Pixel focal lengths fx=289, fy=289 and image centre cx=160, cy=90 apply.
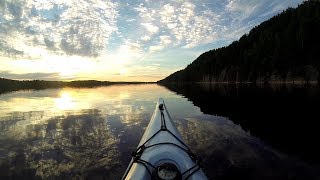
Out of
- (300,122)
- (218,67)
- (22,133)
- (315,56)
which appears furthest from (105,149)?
(218,67)

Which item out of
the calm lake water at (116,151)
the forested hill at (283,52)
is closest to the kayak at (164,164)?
the calm lake water at (116,151)

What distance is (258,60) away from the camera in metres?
104

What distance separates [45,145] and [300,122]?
14.8 meters

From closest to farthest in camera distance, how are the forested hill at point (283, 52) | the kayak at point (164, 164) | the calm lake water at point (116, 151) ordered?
the kayak at point (164, 164)
the calm lake water at point (116, 151)
the forested hill at point (283, 52)

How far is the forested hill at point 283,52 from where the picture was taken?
80812mm

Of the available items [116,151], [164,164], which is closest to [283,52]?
[116,151]

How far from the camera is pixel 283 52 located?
8894cm

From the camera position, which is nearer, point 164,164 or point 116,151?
point 164,164

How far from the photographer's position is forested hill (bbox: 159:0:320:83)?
80.8 meters

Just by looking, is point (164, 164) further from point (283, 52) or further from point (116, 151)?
point (283, 52)

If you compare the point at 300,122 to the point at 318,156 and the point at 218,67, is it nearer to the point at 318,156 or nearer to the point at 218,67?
the point at 318,156

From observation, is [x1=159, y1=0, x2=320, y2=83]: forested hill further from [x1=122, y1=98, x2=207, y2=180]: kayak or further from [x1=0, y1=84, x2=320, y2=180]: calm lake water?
[x1=122, y1=98, x2=207, y2=180]: kayak

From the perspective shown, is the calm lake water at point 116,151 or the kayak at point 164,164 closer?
the kayak at point 164,164

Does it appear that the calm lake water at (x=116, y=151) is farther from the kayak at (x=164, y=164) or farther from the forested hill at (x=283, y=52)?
the forested hill at (x=283, y=52)
